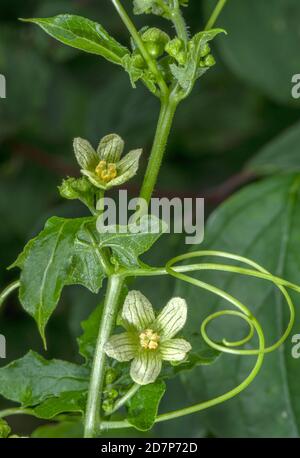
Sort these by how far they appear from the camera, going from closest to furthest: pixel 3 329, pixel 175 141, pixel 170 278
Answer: pixel 170 278 → pixel 3 329 → pixel 175 141

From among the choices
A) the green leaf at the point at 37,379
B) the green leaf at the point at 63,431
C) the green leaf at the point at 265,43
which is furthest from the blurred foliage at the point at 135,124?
the green leaf at the point at 37,379

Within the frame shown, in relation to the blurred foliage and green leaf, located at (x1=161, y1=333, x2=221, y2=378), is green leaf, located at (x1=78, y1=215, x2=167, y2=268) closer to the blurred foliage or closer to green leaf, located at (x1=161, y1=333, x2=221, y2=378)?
green leaf, located at (x1=161, y1=333, x2=221, y2=378)

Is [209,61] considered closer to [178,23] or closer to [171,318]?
[178,23]

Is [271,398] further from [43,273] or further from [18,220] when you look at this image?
[18,220]

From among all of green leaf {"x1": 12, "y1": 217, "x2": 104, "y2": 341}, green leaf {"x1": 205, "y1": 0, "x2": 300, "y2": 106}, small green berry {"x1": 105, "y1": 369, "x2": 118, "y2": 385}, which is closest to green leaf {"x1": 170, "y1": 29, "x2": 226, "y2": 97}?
green leaf {"x1": 12, "y1": 217, "x2": 104, "y2": 341}

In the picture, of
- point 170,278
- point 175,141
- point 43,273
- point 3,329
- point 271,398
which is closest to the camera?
point 43,273

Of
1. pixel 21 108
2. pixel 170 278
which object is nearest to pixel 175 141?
pixel 21 108

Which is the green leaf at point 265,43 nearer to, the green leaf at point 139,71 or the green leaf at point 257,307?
the green leaf at point 257,307
